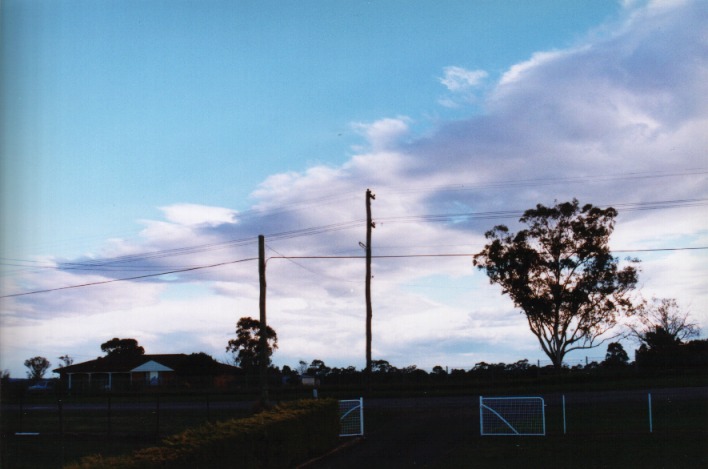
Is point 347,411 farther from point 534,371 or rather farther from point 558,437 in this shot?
point 534,371

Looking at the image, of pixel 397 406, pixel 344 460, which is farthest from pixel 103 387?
pixel 344 460

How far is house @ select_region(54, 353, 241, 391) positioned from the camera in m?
74.1

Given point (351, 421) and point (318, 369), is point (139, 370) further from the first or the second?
point (351, 421)

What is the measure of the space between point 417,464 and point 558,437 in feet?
20.7

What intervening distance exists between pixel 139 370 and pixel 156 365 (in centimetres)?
192

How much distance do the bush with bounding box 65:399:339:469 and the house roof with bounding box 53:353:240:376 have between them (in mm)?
54126

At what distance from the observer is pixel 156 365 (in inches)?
3278

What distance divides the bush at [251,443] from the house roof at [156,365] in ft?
178

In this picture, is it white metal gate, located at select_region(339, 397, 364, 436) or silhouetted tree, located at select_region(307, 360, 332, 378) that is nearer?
white metal gate, located at select_region(339, 397, 364, 436)

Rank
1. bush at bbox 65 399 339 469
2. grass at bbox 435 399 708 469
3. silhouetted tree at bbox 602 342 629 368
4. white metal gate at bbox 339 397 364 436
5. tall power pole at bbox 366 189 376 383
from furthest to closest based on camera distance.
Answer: silhouetted tree at bbox 602 342 629 368, tall power pole at bbox 366 189 376 383, white metal gate at bbox 339 397 364 436, grass at bbox 435 399 708 469, bush at bbox 65 399 339 469

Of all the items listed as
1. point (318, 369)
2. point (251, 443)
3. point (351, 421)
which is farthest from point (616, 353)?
point (251, 443)

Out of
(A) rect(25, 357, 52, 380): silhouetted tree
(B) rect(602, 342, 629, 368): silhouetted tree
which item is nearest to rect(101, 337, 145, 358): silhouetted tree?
(A) rect(25, 357, 52, 380): silhouetted tree

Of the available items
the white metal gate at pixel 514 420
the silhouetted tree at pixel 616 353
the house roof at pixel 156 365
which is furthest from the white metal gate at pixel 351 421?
the house roof at pixel 156 365

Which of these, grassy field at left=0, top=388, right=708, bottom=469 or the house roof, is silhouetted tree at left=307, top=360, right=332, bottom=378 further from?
grassy field at left=0, top=388, right=708, bottom=469
